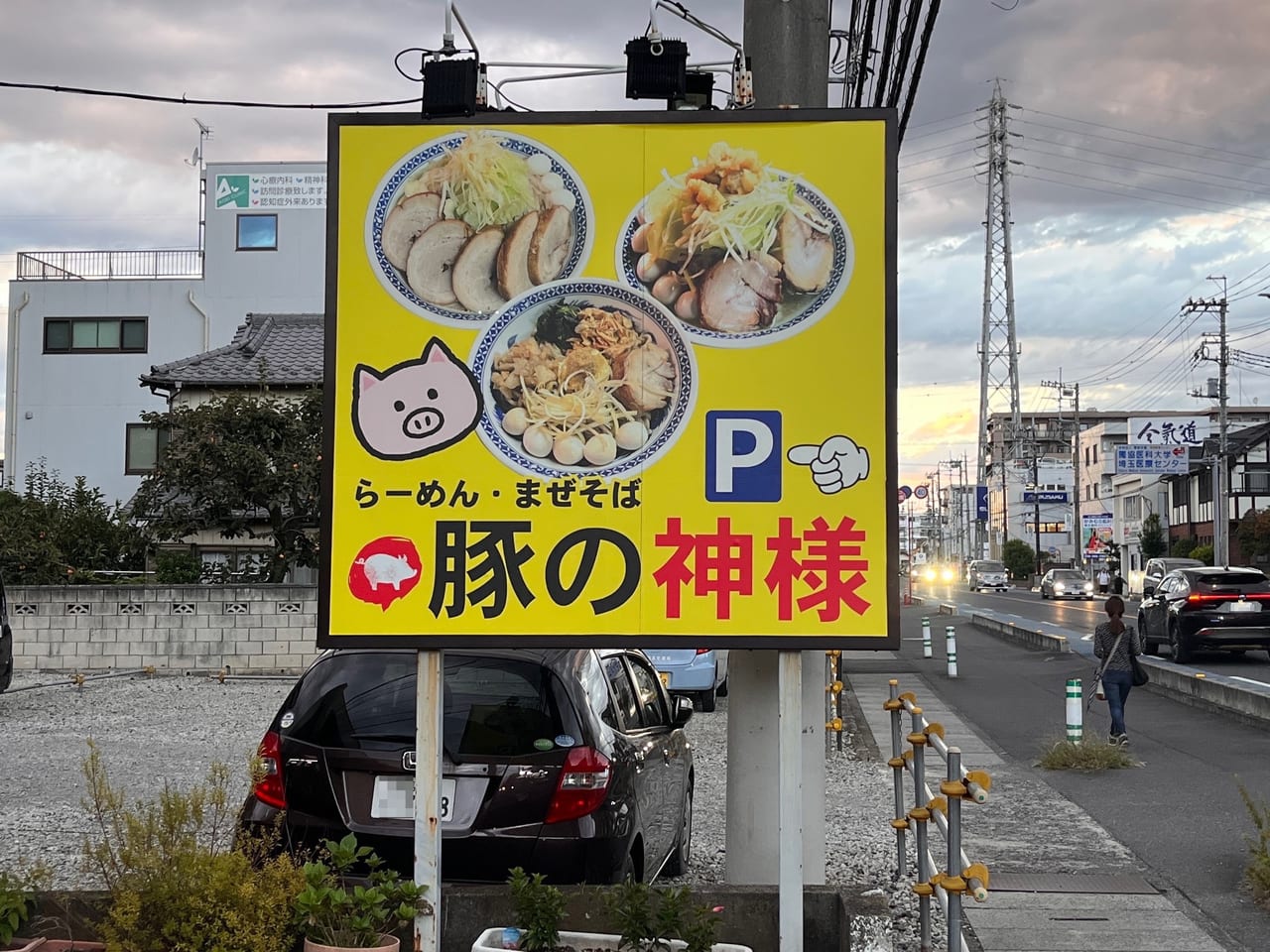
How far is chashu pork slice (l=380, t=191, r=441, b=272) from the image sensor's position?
5438 millimetres

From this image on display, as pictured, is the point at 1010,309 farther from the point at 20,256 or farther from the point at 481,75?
the point at 481,75

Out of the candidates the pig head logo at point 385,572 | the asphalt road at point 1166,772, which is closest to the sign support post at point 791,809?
the pig head logo at point 385,572

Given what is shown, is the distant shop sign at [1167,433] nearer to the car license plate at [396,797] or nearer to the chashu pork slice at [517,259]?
the car license plate at [396,797]

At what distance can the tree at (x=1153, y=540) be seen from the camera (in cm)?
7788

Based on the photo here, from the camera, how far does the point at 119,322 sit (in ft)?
133

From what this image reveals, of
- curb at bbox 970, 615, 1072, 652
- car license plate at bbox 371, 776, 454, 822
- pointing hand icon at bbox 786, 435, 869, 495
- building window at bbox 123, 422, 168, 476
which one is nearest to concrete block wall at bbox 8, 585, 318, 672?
building window at bbox 123, 422, 168, 476

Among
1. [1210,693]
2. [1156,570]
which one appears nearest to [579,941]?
[1210,693]

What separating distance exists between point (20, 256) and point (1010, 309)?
6279 centimetres

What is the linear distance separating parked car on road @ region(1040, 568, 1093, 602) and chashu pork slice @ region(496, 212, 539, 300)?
A: 212 feet

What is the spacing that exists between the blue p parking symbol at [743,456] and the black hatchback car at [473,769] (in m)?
1.23

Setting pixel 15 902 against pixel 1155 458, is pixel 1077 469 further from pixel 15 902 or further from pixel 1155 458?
pixel 15 902

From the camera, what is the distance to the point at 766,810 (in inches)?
248

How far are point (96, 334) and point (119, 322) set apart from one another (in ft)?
2.47

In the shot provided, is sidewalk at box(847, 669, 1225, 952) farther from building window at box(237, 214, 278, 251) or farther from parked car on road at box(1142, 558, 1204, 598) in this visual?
building window at box(237, 214, 278, 251)
